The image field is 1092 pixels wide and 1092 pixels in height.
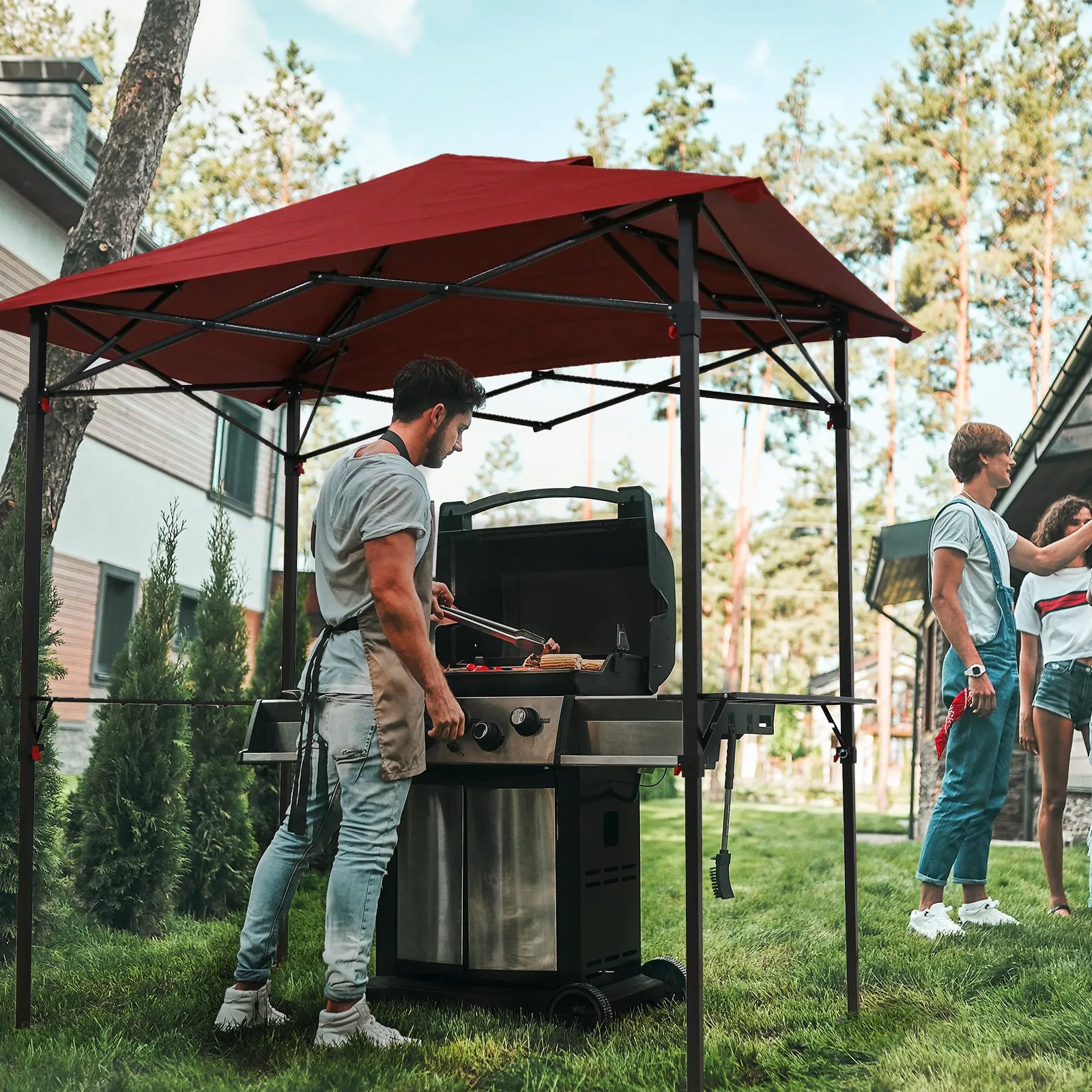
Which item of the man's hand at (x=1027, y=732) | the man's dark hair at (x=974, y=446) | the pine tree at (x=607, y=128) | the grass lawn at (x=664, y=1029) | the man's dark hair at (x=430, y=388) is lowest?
the grass lawn at (x=664, y=1029)

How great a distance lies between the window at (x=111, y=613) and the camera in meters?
13.3

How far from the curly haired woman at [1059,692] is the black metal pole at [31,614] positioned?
4.25 m

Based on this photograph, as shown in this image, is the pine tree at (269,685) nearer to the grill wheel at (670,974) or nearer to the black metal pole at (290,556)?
the black metal pole at (290,556)

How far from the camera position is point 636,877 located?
4188mm

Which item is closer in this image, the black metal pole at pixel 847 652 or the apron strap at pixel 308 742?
the apron strap at pixel 308 742

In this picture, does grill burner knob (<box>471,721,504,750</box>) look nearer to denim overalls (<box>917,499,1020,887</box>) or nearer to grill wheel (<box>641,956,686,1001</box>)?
grill wheel (<box>641,956,686,1001</box>)

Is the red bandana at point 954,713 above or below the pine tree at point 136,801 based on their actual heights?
above

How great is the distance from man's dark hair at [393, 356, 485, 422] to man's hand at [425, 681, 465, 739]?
0.82m

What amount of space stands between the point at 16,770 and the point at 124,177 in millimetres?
3615

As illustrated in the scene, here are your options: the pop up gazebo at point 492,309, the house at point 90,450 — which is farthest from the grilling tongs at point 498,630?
the house at point 90,450

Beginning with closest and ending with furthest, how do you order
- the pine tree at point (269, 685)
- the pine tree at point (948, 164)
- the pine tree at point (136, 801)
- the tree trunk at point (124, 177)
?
1. the pine tree at point (136, 801)
2. the tree trunk at point (124, 177)
3. the pine tree at point (269, 685)
4. the pine tree at point (948, 164)

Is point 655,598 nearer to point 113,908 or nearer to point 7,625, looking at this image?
point 7,625

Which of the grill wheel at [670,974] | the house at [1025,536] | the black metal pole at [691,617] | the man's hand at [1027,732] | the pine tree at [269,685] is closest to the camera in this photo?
the black metal pole at [691,617]

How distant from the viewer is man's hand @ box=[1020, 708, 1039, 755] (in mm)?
6191
